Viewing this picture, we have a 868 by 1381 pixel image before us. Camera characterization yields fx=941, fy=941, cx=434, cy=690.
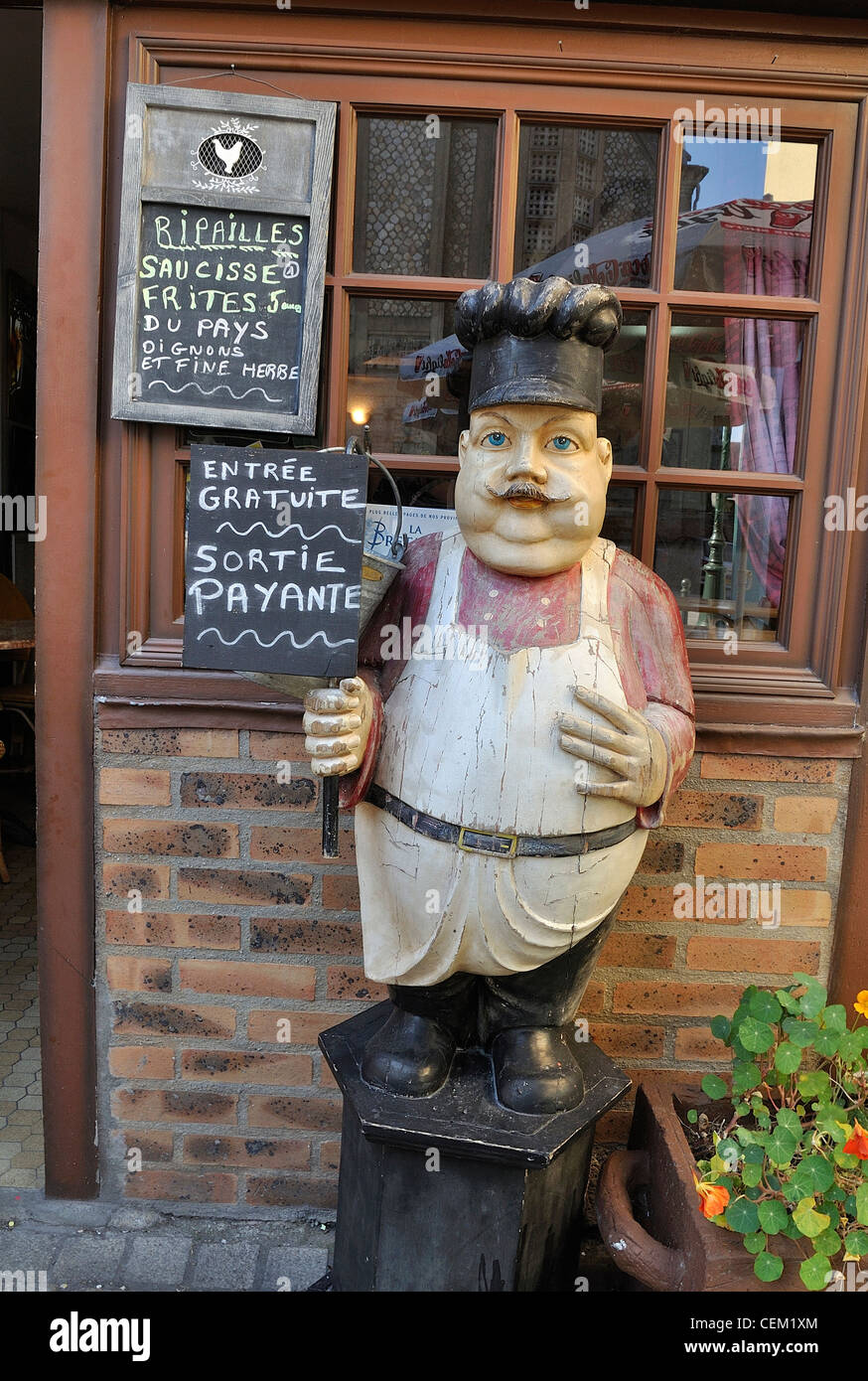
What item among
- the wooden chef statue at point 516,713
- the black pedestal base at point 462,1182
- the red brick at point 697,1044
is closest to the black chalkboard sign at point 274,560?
the wooden chef statue at point 516,713

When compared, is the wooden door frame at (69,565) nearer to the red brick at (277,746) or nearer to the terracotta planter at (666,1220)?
the red brick at (277,746)

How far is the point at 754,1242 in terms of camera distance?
1654mm

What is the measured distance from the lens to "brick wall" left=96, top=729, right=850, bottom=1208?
2.25 meters

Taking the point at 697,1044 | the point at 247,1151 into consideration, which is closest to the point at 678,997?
the point at 697,1044

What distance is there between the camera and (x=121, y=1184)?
7.81 ft

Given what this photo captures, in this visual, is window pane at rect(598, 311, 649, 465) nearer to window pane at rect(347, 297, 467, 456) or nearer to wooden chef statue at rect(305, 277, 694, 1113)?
window pane at rect(347, 297, 467, 456)

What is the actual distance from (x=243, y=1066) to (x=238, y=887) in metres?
0.46

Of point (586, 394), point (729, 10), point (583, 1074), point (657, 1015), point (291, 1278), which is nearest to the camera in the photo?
point (586, 394)

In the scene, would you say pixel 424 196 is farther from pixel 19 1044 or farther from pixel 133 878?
pixel 19 1044

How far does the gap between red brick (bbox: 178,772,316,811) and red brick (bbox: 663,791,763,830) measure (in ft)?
2.87

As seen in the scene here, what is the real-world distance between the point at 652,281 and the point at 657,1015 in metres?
1.75

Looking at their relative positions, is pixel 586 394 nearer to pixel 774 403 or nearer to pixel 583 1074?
pixel 774 403

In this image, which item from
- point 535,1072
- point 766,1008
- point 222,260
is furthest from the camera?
point 222,260

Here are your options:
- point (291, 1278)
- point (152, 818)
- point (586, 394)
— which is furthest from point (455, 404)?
point (291, 1278)
